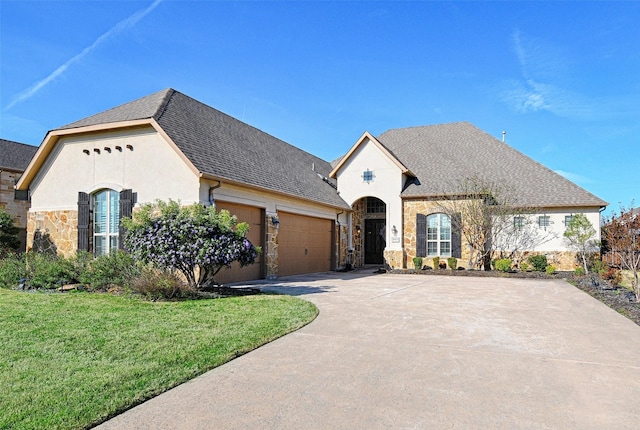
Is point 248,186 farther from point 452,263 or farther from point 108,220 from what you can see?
point 452,263

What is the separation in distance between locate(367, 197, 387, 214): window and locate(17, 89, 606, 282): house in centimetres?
6

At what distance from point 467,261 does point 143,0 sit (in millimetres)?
16000

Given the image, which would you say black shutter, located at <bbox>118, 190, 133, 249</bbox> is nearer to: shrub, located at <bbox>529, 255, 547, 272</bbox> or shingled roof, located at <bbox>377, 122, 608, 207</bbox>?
shingled roof, located at <bbox>377, 122, 608, 207</bbox>

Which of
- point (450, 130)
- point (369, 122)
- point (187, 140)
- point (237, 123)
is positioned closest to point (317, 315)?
point (187, 140)

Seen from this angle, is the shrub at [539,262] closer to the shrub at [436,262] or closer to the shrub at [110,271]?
the shrub at [436,262]

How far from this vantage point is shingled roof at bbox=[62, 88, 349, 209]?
1246cm

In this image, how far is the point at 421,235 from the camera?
758 inches

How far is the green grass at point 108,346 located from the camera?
3551mm

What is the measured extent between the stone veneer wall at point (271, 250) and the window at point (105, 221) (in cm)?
475

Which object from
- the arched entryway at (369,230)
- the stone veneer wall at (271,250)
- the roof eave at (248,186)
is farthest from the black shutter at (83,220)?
the arched entryway at (369,230)

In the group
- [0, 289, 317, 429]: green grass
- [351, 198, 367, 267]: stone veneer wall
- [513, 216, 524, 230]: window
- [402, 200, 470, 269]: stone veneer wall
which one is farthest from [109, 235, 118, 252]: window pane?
[513, 216, 524, 230]: window

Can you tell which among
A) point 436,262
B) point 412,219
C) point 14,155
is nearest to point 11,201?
point 14,155

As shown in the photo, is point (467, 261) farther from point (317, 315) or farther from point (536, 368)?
point (536, 368)

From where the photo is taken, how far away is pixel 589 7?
11227mm
